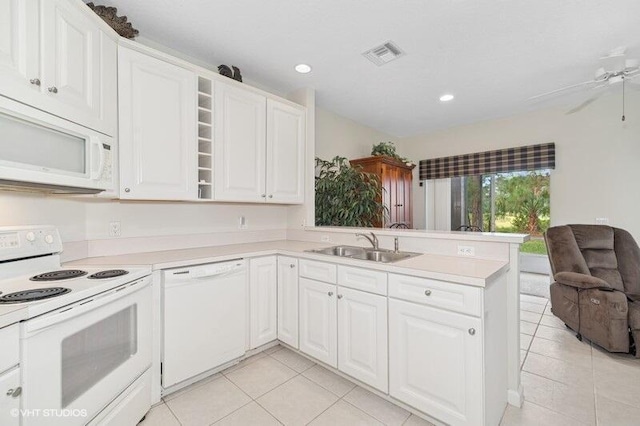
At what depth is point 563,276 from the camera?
2639mm

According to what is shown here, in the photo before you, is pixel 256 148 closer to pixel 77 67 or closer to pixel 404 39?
pixel 77 67

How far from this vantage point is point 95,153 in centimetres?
161

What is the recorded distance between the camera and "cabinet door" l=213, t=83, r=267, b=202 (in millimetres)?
2354

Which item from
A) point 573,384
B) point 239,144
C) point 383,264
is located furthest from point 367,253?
point 573,384

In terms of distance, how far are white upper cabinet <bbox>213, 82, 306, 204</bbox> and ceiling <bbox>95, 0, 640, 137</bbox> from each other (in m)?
0.42

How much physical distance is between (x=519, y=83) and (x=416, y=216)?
113 inches

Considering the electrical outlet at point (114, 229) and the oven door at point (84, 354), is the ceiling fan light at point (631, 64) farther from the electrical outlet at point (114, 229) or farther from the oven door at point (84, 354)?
the electrical outlet at point (114, 229)

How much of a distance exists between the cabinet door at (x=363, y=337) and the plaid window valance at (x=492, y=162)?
3941 mm

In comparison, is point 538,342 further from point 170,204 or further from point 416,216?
point 170,204

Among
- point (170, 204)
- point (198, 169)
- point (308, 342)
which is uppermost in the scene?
point (198, 169)

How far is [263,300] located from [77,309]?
1.36m

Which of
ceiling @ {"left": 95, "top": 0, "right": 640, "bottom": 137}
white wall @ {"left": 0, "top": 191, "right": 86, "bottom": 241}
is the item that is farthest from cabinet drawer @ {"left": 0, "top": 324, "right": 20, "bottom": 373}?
ceiling @ {"left": 95, "top": 0, "right": 640, "bottom": 137}

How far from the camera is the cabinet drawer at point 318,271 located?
2070 mm

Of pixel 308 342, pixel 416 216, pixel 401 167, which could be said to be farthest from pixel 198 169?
pixel 416 216
